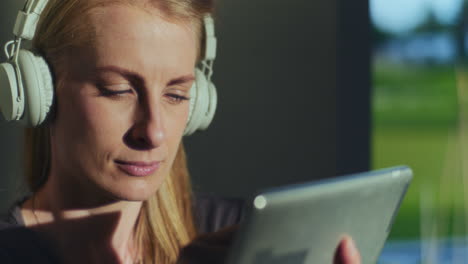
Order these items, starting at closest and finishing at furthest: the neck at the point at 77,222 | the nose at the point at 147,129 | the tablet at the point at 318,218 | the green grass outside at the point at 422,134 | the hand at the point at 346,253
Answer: the tablet at the point at 318,218
the hand at the point at 346,253
the nose at the point at 147,129
the neck at the point at 77,222
the green grass outside at the point at 422,134

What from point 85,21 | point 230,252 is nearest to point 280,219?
point 230,252

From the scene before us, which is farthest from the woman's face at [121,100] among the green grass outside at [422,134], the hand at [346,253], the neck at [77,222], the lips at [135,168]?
the green grass outside at [422,134]

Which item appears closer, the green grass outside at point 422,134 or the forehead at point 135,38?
the forehead at point 135,38

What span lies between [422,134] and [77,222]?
14.1 ft

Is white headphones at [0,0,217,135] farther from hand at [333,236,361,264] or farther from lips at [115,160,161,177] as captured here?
hand at [333,236,361,264]

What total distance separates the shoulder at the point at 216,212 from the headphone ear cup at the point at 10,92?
511mm

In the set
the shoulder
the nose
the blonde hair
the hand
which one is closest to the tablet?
the hand

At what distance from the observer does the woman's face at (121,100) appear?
3.84 ft

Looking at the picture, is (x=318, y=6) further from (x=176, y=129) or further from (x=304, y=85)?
(x=176, y=129)

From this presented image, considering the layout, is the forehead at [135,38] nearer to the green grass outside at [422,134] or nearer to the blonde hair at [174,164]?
the blonde hair at [174,164]

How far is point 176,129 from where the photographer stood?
1.24 m

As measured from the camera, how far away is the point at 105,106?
118 centimetres

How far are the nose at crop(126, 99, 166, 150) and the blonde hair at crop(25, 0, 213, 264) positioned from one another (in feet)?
0.47

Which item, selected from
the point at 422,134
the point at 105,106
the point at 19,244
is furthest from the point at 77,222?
the point at 422,134
